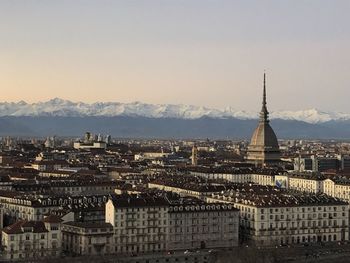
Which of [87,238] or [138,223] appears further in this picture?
[138,223]

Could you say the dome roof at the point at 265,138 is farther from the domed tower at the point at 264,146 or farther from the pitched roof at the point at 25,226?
the pitched roof at the point at 25,226

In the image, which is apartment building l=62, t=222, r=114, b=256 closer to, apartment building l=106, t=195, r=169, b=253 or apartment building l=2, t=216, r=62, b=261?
apartment building l=106, t=195, r=169, b=253

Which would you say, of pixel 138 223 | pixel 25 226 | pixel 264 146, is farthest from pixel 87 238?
pixel 264 146

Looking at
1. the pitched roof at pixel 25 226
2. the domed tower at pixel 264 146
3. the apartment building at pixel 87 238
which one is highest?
the domed tower at pixel 264 146

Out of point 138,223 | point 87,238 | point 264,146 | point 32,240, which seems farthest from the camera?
point 264,146

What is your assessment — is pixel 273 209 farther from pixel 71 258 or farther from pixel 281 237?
pixel 71 258

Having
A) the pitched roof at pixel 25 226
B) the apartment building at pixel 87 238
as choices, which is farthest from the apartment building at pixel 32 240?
the apartment building at pixel 87 238

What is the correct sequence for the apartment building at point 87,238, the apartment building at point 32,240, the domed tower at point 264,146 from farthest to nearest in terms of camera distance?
the domed tower at point 264,146 < the apartment building at point 87,238 < the apartment building at point 32,240

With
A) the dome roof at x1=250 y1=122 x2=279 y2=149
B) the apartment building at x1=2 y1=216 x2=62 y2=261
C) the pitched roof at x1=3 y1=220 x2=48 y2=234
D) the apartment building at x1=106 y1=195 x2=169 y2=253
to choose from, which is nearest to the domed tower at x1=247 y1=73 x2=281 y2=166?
the dome roof at x1=250 y1=122 x2=279 y2=149

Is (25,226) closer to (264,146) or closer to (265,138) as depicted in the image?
(264,146)
